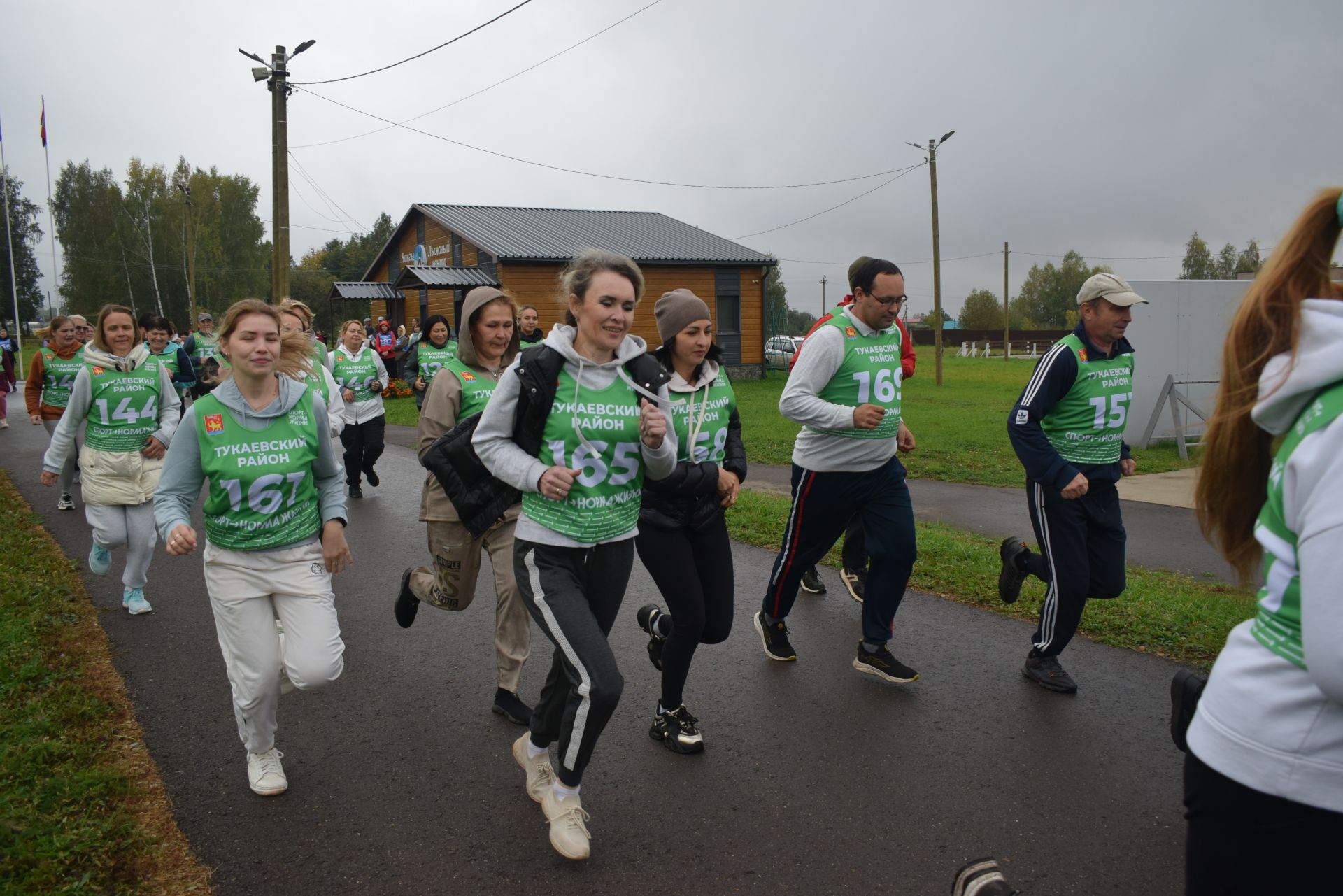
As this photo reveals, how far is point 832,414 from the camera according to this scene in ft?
16.0

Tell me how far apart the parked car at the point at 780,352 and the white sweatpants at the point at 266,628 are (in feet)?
115

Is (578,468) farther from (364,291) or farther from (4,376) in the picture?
(364,291)

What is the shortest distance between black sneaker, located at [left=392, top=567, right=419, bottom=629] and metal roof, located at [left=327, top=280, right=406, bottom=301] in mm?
31746

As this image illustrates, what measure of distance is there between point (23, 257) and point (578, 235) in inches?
2849

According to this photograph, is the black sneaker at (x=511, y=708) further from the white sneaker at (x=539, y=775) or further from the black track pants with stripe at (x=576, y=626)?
the black track pants with stripe at (x=576, y=626)

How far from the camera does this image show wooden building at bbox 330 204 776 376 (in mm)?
30453

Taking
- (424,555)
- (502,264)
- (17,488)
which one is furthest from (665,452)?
(502,264)

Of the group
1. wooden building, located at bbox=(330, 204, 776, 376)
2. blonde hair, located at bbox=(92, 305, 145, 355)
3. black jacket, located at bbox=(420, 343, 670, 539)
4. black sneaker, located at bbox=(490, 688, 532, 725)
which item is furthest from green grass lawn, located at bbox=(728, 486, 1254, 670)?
wooden building, located at bbox=(330, 204, 776, 376)

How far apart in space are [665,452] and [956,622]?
3232 millimetres

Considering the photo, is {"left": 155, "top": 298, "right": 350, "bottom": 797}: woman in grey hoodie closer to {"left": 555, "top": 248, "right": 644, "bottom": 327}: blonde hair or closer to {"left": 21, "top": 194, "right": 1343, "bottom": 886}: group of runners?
{"left": 21, "top": 194, "right": 1343, "bottom": 886}: group of runners

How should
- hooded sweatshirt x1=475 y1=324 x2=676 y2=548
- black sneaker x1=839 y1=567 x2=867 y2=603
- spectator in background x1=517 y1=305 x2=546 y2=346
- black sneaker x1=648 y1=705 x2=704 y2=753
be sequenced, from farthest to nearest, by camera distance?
1. spectator in background x1=517 y1=305 x2=546 y2=346
2. black sneaker x1=839 y1=567 x2=867 y2=603
3. black sneaker x1=648 y1=705 x2=704 y2=753
4. hooded sweatshirt x1=475 y1=324 x2=676 y2=548

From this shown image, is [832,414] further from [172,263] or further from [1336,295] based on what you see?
[172,263]

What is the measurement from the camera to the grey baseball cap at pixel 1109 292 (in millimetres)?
4621

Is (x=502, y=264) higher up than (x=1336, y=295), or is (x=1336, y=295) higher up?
(x=502, y=264)
